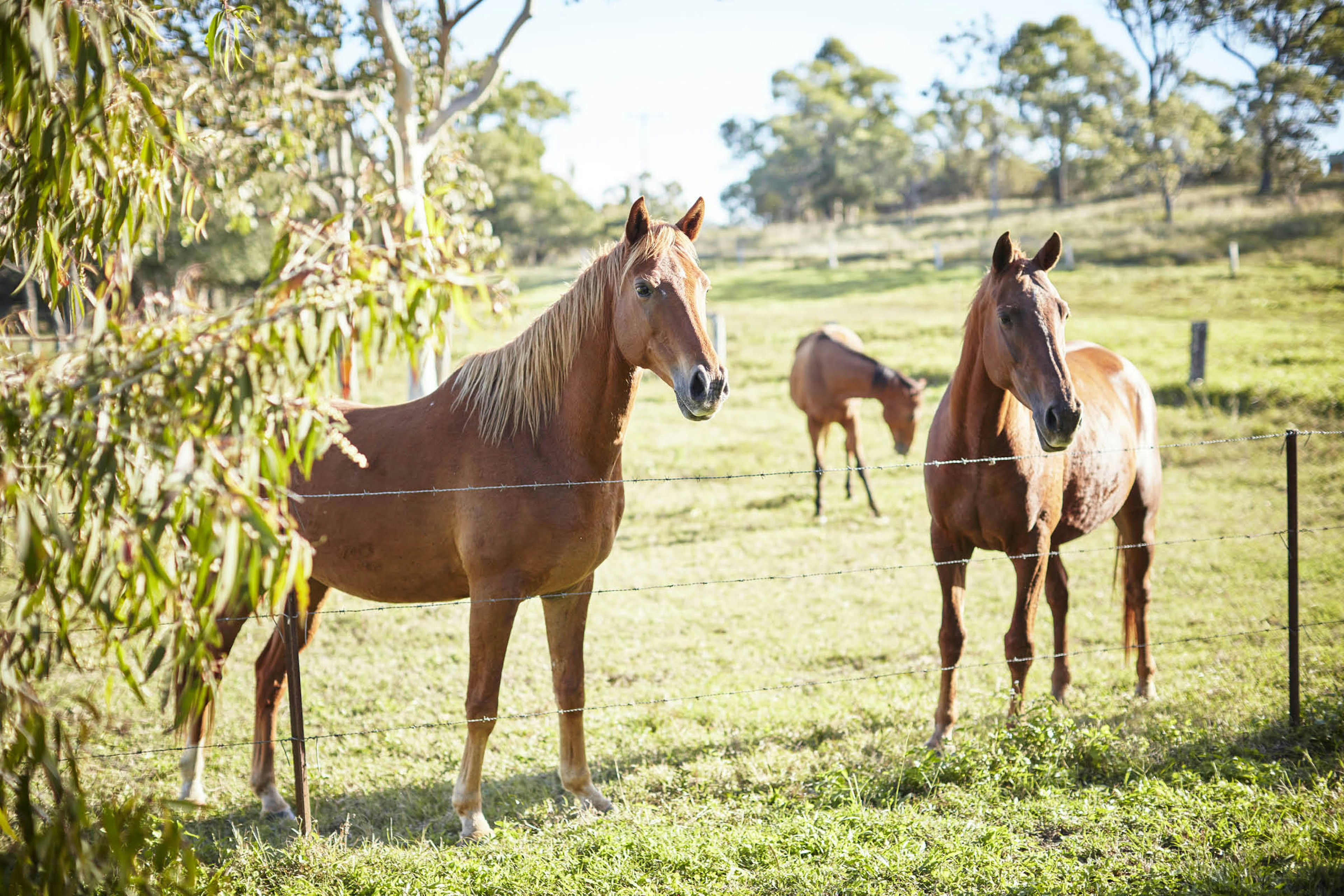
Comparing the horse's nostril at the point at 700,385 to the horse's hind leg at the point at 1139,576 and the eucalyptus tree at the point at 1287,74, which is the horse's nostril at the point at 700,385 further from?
the eucalyptus tree at the point at 1287,74

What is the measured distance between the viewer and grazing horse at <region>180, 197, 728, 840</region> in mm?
3434

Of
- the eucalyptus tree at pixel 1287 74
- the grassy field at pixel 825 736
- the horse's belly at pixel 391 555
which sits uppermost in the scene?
the eucalyptus tree at pixel 1287 74

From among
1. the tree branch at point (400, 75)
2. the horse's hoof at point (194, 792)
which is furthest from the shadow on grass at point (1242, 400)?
the horse's hoof at point (194, 792)

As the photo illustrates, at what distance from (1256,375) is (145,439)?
54.2 feet

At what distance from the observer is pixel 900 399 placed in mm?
10461

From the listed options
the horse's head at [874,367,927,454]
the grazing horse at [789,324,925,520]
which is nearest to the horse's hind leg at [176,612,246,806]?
the grazing horse at [789,324,925,520]

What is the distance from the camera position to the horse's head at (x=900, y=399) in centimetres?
1034

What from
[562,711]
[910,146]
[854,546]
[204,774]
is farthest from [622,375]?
[910,146]

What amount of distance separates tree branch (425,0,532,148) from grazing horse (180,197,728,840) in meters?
7.28

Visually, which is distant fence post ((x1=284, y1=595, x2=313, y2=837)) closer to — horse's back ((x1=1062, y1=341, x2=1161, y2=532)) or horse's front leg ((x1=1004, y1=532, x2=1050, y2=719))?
horse's front leg ((x1=1004, y1=532, x2=1050, y2=719))

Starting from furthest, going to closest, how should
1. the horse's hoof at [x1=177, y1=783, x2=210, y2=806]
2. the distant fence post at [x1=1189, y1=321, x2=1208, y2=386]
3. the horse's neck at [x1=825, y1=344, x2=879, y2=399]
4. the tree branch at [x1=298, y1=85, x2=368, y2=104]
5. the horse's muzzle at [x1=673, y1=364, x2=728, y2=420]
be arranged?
the distant fence post at [x1=1189, y1=321, x2=1208, y2=386] < the horse's neck at [x1=825, y1=344, x2=879, y2=399] < the tree branch at [x1=298, y1=85, x2=368, y2=104] < the horse's hoof at [x1=177, y1=783, x2=210, y2=806] < the horse's muzzle at [x1=673, y1=364, x2=728, y2=420]

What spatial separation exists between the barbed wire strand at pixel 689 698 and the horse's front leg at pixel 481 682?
0.17 ft

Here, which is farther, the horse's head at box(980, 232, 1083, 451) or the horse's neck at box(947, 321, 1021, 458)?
the horse's neck at box(947, 321, 1021, 458)

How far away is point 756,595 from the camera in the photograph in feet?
24.4
